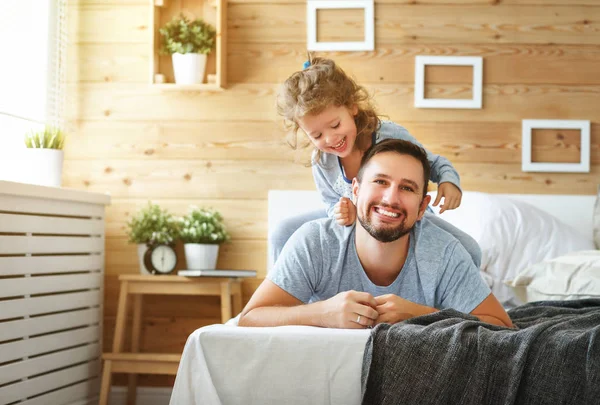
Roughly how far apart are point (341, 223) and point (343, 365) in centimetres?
54

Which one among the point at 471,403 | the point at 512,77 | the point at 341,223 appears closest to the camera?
the point at 471,403

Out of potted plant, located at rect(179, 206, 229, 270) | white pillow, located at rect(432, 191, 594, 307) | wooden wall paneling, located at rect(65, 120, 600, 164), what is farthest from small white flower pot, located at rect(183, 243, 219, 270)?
white pillow, located at rect(432, 191, 594, 307)

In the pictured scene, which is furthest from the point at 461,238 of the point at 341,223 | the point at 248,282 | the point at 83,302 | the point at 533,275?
the point at 83,302

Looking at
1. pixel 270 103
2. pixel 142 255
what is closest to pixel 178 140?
pixel 270 103

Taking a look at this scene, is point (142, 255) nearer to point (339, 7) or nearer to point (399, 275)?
point (339, 7)

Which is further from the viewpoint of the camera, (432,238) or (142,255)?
(142,255)

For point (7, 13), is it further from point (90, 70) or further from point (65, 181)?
point (65, 181)

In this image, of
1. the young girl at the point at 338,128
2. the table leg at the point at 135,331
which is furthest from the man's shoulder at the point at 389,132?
the table leg at the point at 135,331

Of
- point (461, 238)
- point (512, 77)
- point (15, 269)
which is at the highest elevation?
point (512, 77)

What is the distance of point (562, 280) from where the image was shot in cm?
227

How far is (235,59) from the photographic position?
10.8 ft

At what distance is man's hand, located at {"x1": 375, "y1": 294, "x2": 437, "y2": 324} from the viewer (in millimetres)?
1510

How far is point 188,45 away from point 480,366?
7.45 ft

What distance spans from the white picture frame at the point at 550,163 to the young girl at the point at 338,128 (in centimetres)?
118
